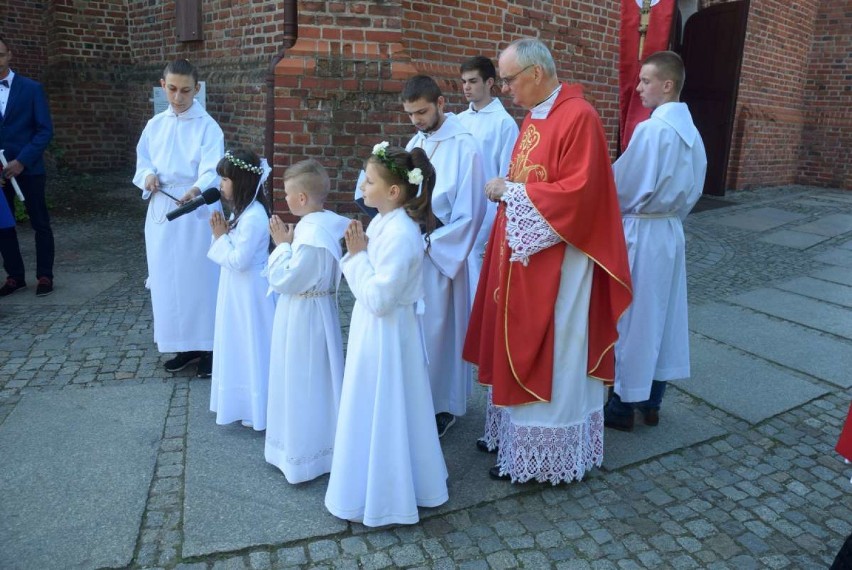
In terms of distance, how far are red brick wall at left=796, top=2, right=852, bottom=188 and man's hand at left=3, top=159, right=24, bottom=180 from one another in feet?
44.8

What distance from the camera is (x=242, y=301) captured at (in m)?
3.55

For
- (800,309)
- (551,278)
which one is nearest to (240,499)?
(551,278)

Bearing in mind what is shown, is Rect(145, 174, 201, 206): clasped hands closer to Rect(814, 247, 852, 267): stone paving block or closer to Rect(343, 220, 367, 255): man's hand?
Rect(343, 220, 367, 255): man's hand

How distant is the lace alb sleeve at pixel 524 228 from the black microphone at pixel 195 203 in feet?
5.69

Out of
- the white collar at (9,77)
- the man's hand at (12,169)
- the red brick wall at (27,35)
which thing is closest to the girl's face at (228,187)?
the man's hand at (12,169)

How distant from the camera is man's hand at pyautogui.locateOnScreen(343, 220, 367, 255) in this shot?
2.69 metres

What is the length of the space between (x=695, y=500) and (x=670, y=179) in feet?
5.29

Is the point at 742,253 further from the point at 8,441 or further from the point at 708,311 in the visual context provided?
the point at 8,441

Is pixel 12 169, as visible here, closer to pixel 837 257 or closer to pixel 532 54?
pixel 532 54

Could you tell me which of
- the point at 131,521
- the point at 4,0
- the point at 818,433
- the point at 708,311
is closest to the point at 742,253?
the point at 708,311

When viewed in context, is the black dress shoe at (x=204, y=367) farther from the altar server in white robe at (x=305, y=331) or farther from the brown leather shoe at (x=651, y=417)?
the brown leather shoe at (x=651, y=417)

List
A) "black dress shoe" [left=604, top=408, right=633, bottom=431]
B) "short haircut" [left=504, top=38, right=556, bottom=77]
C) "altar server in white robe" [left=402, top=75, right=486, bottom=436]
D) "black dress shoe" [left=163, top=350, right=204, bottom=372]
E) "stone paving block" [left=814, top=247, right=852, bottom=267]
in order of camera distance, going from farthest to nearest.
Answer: "stone paving block" [left=814, top=247, right=852, bottom=267] < "black dress shoe" [left=163, top=350, right=204, bottom=372] < "black dress shoe" [left=604, top=408, right=633, bottom=431] < "altar server in white robe" [left=402, top=75, right=486, bottom=436] < "short haircut" [left=504, top=38, right=556, bottom=77]

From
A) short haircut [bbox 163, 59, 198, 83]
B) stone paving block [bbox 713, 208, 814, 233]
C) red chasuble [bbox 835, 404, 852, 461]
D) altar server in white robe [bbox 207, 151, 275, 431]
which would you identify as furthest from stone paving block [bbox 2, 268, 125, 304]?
stone paving block [bbox 713, 208, 814, 233]

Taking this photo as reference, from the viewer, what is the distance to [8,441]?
346 centimetres
